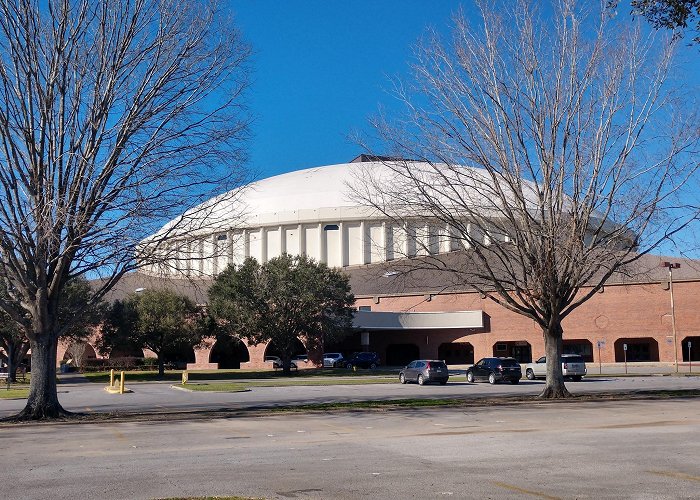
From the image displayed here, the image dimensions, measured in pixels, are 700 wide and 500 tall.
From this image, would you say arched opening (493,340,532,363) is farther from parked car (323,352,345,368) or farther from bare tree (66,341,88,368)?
bare tree (66,341,88,368)

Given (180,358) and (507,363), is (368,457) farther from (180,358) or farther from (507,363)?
(180,358)

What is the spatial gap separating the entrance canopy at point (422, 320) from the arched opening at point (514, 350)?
2493 mm

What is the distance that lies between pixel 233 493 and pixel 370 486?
1768 mm

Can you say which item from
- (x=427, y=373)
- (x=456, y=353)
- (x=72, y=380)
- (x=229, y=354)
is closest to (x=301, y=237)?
(x=229, y=354)

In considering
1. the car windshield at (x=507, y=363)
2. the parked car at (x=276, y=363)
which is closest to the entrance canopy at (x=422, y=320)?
the parked car at (x=276, y=363)

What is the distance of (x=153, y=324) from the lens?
176 feet

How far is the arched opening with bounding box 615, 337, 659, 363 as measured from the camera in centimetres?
6178

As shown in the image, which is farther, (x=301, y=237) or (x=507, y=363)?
(x=301, y=237)

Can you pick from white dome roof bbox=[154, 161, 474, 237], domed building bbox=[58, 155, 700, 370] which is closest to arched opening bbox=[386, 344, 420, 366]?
domed building bbox=[58, 155, 700, 370]

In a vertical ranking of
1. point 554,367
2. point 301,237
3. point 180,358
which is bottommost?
point 180,358

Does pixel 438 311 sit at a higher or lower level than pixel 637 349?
higher

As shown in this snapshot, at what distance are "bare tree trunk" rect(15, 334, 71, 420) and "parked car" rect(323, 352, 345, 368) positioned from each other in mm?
44031

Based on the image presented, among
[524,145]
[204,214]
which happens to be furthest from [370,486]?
[524,145]

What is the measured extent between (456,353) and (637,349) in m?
15.8
